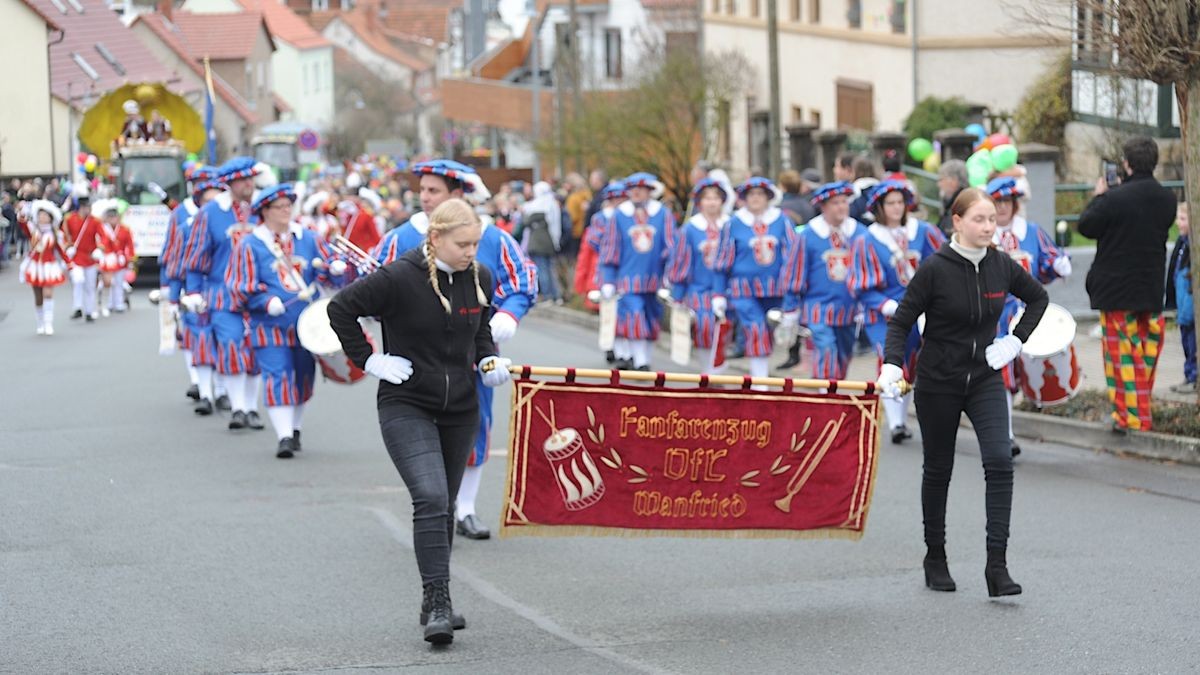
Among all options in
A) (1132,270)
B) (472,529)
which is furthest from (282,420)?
(1132,270)

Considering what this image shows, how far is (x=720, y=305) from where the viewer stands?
46.3 ft

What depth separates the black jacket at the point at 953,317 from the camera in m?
7.73

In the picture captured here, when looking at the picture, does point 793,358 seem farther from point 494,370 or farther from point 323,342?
point 494,370

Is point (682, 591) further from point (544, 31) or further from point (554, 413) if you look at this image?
point (544, 31)

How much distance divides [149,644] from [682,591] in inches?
90.1

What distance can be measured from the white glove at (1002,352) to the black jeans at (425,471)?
219 centimetres

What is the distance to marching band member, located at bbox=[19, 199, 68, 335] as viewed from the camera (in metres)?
23.9

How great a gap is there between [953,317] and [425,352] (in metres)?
2.19

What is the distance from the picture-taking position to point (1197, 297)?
39.5 feet

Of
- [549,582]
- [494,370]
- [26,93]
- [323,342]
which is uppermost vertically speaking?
[26,93]

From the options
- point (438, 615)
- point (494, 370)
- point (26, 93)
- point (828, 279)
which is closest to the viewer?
point (438, 615)

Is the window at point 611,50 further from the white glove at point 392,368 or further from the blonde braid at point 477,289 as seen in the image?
the white glove at point 392,368

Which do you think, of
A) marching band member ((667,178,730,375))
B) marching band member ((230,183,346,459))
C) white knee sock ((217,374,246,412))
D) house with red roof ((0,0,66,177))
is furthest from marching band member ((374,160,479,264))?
house with red roof ((0,0,66,177))

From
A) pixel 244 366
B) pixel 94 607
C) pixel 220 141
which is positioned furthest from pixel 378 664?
pixel 220 141
